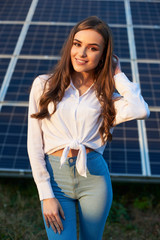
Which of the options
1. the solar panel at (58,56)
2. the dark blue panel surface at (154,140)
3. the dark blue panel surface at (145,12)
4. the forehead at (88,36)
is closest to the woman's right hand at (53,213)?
the forehead at (88,36)

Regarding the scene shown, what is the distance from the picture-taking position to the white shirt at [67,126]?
7.96ft

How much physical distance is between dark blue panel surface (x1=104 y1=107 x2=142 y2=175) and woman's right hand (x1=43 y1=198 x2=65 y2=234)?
7.91 feet

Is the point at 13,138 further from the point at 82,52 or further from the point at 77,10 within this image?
the point at 77,10

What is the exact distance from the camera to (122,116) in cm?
257

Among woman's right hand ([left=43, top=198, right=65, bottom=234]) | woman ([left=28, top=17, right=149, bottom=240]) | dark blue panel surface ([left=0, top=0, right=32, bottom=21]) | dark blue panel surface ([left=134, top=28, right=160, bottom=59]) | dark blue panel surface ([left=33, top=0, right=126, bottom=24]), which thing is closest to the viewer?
woman's right hand ([left=43, top=198, right=65, bottom=234])

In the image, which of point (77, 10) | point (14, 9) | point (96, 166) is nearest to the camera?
point (96, 166)

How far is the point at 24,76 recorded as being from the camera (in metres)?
5.92

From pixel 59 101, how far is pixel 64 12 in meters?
5.50

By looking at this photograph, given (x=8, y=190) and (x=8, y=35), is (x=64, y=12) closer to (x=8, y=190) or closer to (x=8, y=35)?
(x=8, y=35)

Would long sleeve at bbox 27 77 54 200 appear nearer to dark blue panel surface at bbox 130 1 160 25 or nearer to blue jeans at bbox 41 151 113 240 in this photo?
blue jeans at bbox 41 151 113 240

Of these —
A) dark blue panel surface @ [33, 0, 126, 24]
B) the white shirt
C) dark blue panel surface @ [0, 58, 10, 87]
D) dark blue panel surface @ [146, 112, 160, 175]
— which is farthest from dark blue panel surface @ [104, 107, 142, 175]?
dark blue panel surface @ [33, 0, 126, 24]

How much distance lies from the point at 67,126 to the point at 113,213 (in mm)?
3000

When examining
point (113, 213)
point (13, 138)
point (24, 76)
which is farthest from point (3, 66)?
point (113, 213)

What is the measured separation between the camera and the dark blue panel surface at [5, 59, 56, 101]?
5.62 meters
